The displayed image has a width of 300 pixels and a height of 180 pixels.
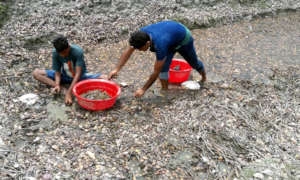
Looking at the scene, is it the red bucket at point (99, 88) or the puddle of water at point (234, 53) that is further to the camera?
the puddle of water at point (234, 53)

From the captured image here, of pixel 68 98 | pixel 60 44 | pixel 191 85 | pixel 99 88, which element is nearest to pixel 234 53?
pixel 191 85

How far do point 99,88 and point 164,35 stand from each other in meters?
1.15

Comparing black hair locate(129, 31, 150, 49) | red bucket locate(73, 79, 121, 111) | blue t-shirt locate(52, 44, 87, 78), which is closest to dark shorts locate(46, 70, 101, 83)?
blue t-shirt locate(52, 44, 87, 78)

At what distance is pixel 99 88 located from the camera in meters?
3.47

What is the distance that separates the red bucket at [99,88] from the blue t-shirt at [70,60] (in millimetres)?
203

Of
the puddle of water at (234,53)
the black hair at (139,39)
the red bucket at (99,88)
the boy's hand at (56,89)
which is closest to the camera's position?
the black hair at (139,39)

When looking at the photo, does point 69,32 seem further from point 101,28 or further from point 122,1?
point 122,1

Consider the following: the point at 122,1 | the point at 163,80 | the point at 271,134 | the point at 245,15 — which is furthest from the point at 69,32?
the point at 245,15

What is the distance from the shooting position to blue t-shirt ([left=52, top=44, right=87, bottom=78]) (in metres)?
3.20

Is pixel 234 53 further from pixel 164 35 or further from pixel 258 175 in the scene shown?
pixel 258 175

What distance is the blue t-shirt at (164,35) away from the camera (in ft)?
9.37

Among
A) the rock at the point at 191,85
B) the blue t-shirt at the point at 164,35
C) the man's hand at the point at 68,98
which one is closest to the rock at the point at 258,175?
the blue t-shirt at the point at 164,35

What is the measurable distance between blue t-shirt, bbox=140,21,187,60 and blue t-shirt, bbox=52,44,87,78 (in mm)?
847

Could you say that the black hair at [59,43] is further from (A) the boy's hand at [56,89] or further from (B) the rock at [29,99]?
(B) the rock at [29,99]
